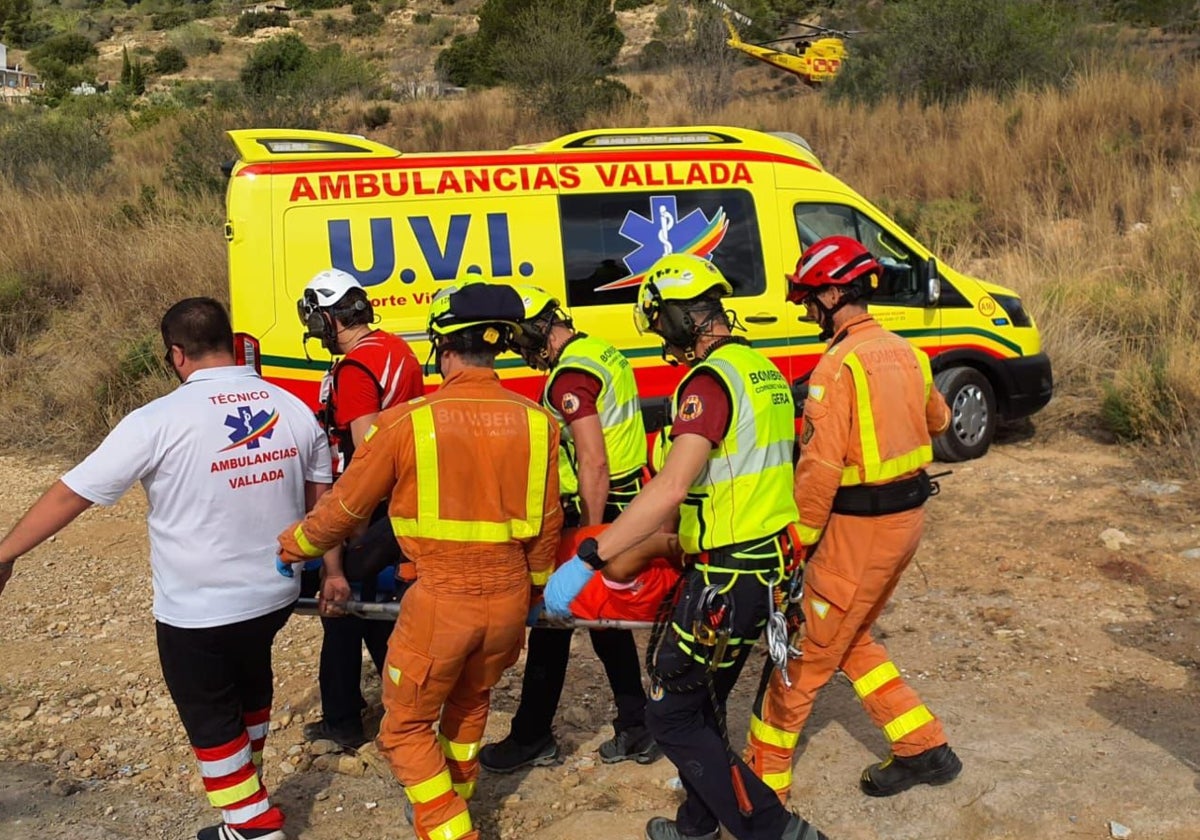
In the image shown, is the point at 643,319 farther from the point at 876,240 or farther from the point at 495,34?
the point at 495,34

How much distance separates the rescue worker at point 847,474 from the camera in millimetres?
3695

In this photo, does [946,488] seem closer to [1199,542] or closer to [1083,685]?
[1199,542]

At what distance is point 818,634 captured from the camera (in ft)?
12.6

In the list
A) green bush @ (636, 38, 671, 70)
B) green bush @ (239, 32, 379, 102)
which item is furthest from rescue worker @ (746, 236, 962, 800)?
green bush @ (636, 38, 671, 70)

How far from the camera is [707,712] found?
354cm

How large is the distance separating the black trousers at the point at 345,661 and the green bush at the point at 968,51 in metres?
14.6

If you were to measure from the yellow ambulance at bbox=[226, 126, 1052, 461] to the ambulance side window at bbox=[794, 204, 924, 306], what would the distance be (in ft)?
0.04

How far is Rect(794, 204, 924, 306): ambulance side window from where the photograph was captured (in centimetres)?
792

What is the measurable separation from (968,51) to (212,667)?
16.8m

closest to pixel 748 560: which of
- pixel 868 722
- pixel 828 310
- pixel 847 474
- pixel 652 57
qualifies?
pixel 847 474

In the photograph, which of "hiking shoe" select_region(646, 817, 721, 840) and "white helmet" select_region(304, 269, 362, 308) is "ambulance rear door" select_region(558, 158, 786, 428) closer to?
"white helmet" select_region(304, 269, 362, 308)

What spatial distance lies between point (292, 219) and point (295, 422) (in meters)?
3.72

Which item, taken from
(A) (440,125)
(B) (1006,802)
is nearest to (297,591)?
(B) (1006,802)

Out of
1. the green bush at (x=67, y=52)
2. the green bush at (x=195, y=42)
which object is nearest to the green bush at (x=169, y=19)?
the green bush at (x=67, y=52)
